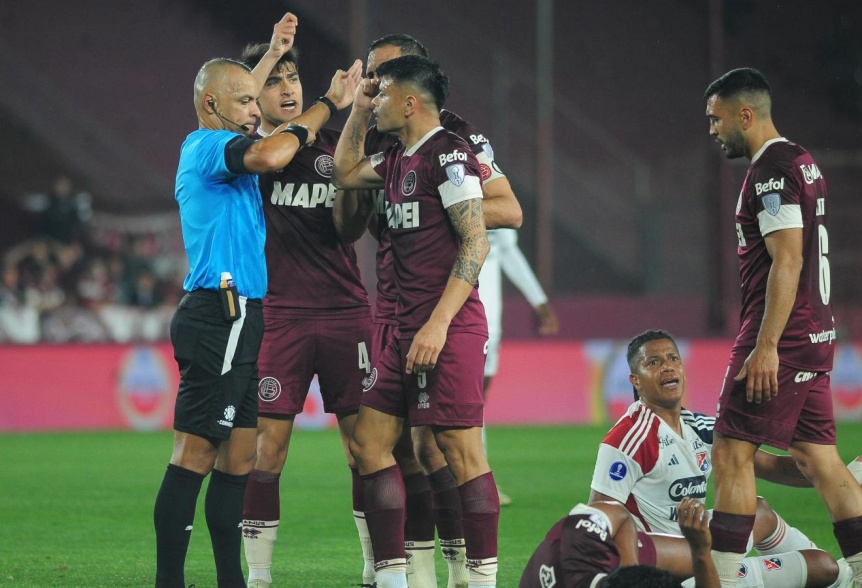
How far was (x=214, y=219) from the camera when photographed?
15.8 ft

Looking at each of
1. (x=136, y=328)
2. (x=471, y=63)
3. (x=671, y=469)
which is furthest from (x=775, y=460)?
(x=471, y=63)

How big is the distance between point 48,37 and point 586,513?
19.2m

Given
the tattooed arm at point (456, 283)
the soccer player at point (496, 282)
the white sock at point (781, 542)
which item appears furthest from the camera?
the soccer player at point (496, 282)

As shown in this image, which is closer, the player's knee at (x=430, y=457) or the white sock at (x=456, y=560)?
the player's knee at (x=430, y=457)

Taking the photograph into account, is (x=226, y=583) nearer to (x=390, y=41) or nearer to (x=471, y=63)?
(x=390, y=41)

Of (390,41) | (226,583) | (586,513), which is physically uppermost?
(390,41)

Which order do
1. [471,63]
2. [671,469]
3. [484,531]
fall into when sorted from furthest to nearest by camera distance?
[471,63], [671,469], [484,531]

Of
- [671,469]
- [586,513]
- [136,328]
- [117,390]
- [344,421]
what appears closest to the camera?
[586,513]

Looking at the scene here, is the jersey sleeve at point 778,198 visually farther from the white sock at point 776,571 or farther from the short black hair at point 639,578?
the short black hair at point 639,578

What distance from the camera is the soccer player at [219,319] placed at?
4.67 metres

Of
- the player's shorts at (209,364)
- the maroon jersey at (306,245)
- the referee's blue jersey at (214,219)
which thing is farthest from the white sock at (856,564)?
the referee's blue jersey at (214,219)

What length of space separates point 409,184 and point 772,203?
1.43 meters

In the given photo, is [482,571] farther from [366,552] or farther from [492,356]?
[492,356]

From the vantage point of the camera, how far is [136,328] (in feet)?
55.8
